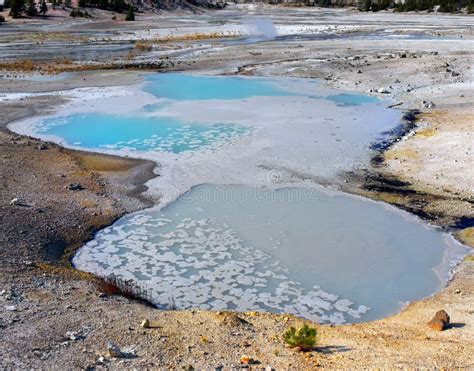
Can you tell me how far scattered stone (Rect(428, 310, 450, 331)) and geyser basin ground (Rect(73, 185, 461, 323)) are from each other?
1.19 m

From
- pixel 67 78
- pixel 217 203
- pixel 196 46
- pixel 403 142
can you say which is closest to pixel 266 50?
pixel 196 46

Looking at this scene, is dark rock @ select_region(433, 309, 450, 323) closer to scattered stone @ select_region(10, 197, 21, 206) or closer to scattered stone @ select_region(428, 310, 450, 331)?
scattered stone @ select_region(428, 310, 450, 331)

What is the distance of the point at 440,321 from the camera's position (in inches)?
352

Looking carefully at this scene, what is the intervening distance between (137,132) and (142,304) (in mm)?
13344

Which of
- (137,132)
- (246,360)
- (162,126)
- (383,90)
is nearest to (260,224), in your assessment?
(246,360)

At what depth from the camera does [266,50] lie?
4969cm

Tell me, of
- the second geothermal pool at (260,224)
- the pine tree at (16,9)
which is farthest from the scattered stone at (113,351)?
the pine tree at (16,9)

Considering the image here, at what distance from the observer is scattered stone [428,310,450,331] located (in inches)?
350

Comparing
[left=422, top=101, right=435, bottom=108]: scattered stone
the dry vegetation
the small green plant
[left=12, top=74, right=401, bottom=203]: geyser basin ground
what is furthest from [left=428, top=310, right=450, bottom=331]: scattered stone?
the dry vegetation

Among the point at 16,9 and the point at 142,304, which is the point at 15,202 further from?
the point at 16,9

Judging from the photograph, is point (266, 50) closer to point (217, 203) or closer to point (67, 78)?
point (67, 78)

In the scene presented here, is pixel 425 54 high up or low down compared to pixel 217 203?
up

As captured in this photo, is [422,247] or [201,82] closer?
[422,247]

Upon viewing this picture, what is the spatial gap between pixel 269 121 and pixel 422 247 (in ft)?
40.6
